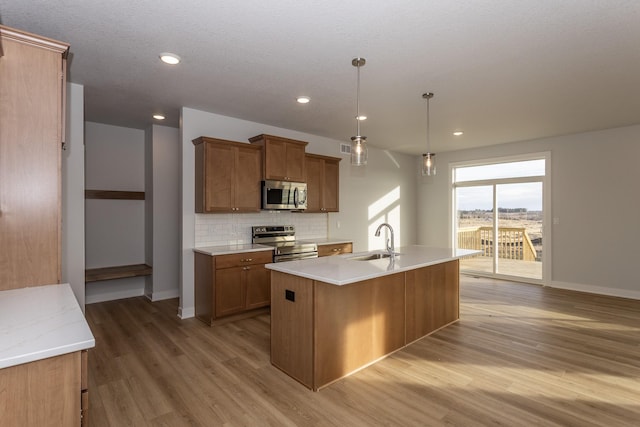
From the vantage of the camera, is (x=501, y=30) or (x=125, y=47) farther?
(x=125, y=47)

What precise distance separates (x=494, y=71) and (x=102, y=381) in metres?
4.41

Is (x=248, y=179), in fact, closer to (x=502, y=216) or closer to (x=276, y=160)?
(x=276, y=160)

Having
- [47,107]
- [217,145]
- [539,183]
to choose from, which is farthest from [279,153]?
[539,183]

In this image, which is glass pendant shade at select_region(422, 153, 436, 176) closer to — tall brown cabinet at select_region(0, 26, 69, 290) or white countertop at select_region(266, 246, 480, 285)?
white countertop at select_region(266, 246, 480, 285)

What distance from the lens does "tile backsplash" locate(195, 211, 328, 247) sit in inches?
180

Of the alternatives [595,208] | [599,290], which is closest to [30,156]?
[595,208]

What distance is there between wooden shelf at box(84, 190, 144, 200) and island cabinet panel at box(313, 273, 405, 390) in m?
4.13

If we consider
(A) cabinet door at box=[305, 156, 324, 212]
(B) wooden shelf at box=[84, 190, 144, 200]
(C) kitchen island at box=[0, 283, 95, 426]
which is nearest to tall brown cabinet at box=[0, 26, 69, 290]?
(C) kitchen island at box=[0, 283, 95, 426]

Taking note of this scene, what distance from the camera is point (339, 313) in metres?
2.73

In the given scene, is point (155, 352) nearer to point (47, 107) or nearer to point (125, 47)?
point (47, 107)

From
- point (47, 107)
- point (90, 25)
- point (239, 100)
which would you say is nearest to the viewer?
point (47, 107)

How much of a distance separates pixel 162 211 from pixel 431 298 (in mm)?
4119

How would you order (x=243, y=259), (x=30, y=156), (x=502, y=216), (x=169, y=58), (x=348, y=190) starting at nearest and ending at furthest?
(x=30, y=156), (x=169, y=58), (x=243, y=259), (x=348, y=190), (x=502, y=216)

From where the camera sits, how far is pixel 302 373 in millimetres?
2688
